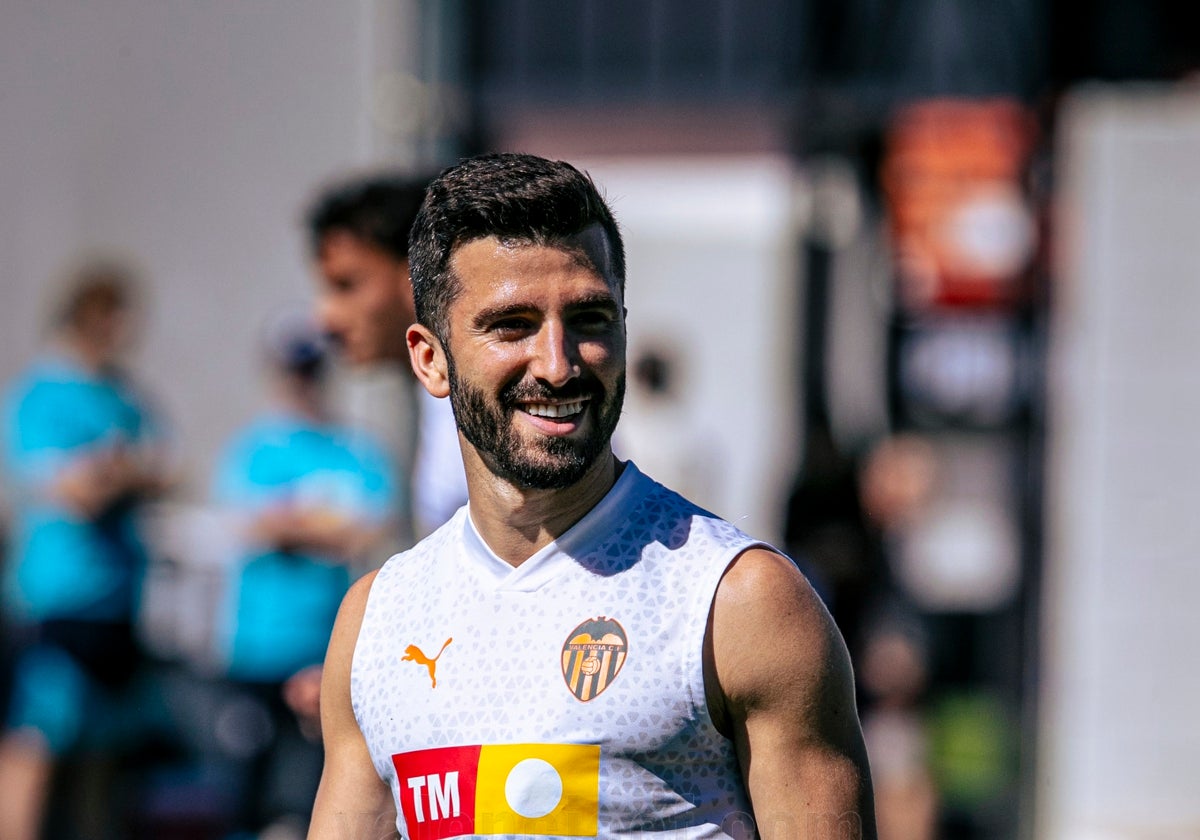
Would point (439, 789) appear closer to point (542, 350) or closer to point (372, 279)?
point (542, 350)

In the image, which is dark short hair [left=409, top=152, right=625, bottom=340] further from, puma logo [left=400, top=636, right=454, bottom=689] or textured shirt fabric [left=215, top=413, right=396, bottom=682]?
textured shirt fabric [left=215, top=413, right=396, bottom=682]

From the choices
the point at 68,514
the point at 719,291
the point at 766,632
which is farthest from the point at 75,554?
the point at 719,291

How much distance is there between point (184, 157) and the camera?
29.1 feet

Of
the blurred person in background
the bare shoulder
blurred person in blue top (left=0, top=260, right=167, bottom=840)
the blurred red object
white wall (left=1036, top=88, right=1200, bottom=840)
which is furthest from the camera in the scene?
the blurred red object

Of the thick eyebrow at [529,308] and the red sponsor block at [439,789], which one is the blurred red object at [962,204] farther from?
the red sponsor block at [439,789]

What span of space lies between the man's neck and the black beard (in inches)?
1.3

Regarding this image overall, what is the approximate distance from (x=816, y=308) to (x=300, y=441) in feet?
10.8

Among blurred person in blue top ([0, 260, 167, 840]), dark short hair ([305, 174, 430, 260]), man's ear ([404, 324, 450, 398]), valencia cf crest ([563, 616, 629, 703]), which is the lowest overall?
blurred person in blue top ([0, 260, 167, 840])

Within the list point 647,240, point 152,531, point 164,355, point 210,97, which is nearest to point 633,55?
point 647,240

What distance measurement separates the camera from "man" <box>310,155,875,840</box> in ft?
6.39

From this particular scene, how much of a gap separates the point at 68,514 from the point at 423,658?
405 cm

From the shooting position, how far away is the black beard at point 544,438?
6.73 ft

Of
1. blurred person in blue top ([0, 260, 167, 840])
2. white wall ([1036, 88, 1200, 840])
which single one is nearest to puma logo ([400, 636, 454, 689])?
blurred person in blue top ([0, 260, 167, 840])

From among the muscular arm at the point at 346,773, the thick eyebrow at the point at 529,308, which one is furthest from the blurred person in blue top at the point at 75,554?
the thick eyebrow at the point at 529,308
